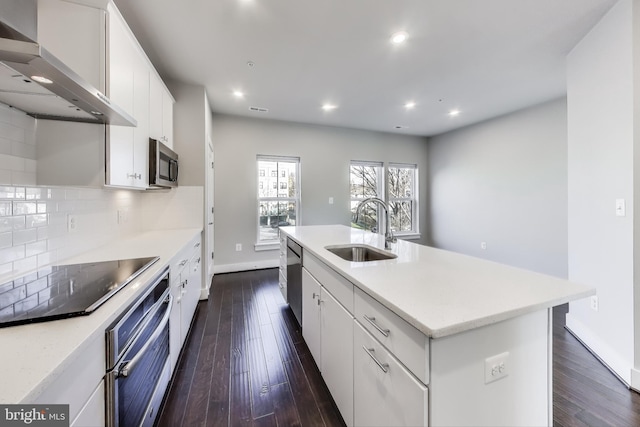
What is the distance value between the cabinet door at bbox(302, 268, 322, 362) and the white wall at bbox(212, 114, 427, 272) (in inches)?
98.2

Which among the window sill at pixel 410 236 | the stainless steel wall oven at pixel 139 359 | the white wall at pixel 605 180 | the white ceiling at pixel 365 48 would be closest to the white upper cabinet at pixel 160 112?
the white ceiling at pixel 365 48

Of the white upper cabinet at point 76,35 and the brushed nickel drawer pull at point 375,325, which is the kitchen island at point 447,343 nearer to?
the brushed nickel drawer pull at point 375,325

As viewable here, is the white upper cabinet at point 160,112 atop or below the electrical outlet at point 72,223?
atop

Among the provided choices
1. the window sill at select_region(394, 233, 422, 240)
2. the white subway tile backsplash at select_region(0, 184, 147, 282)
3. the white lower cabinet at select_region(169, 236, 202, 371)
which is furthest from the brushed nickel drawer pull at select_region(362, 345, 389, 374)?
the window sill at select_region(394, 233, 422, 240)

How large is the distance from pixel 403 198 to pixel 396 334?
16.8 feet

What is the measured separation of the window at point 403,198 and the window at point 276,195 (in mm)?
2246

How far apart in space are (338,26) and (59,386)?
2.58 m

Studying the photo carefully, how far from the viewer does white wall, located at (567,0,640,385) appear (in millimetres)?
1695

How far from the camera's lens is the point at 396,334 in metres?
0.87

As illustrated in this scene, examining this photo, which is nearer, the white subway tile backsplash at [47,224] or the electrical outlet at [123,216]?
the white subway tile backsplash at [47,224]

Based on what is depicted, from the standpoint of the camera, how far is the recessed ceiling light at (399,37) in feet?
6.88

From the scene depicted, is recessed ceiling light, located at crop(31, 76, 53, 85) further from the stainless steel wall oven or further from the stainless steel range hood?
the stainless steel wall oven

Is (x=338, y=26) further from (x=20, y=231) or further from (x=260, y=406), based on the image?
(x=260, y=406)

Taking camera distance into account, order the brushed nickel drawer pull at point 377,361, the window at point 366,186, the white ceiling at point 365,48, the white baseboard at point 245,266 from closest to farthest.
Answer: the brushed nickel drawer pull at point 377,361, the white ceiling at point 365,48, the white baseboard at point 245,266, the window at point 366,186
